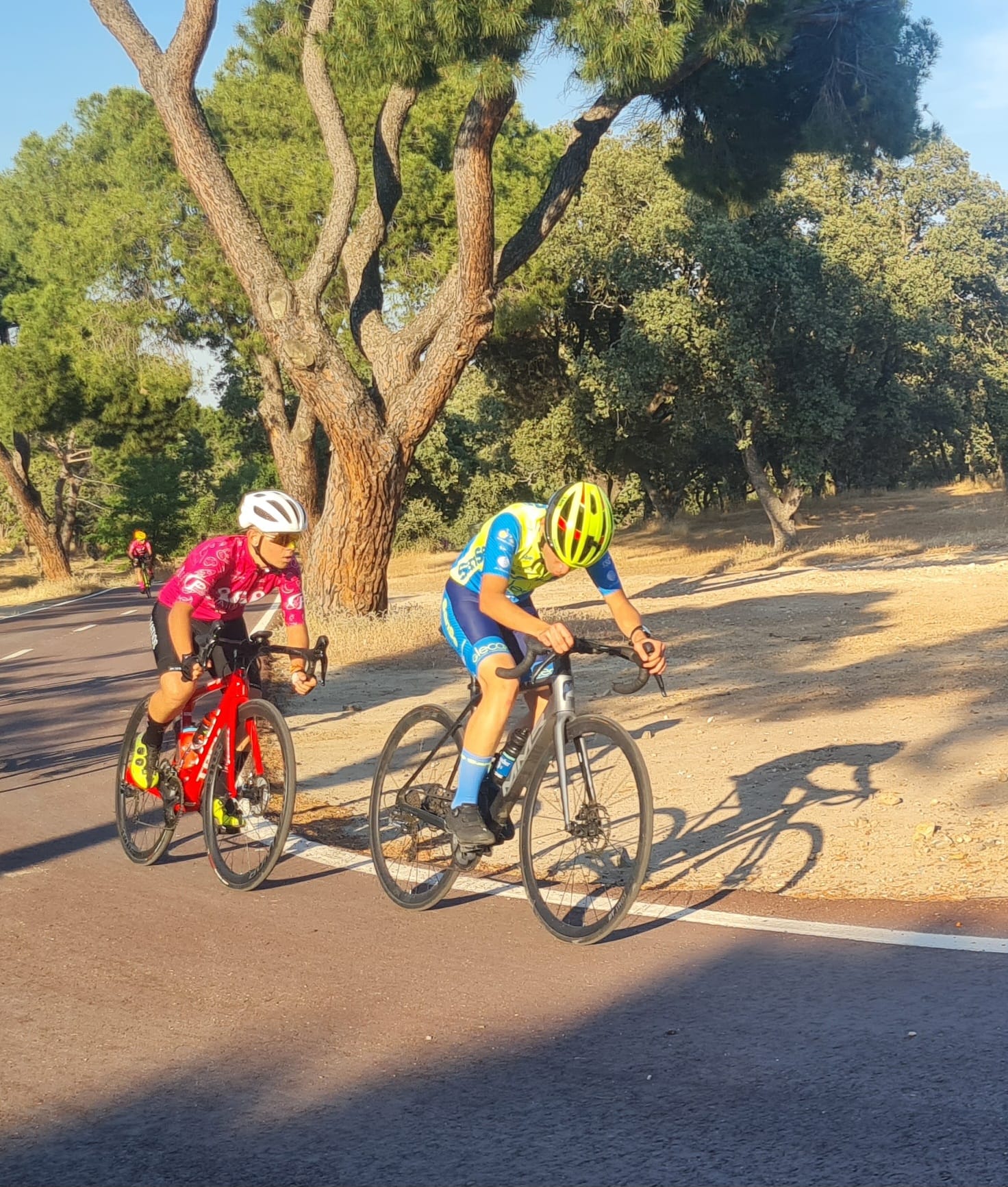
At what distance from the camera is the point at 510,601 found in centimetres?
589

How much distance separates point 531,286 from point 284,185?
21.0 feet

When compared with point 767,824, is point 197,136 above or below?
above

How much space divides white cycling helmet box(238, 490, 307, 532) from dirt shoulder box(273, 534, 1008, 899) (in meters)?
2.02

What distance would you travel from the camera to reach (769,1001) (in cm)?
473

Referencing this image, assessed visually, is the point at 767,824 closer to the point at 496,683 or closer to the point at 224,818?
the point at 496,683

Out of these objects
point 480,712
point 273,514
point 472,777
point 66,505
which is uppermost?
point 66,505

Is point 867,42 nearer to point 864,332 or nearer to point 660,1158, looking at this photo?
point 864,332

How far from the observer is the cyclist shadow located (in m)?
6.62

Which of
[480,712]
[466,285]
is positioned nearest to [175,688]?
[480,712]

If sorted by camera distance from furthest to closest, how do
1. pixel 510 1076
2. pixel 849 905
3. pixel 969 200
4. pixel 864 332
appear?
pixel 969 200, pixel 864 332, pixel 849 905, pixel 510 1076

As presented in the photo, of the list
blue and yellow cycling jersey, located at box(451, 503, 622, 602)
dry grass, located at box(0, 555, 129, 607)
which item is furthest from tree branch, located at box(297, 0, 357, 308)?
dry grass, located at box(0, 555, 129, 607)

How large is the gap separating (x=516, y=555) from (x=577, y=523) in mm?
457

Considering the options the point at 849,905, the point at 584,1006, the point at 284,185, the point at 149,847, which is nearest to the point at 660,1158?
the point at 584,1006

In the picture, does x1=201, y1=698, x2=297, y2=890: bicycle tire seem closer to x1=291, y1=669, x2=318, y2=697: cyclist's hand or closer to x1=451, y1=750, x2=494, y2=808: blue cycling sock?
x1=291, y1=669, x2=318, y2=697: cyclist's hand
